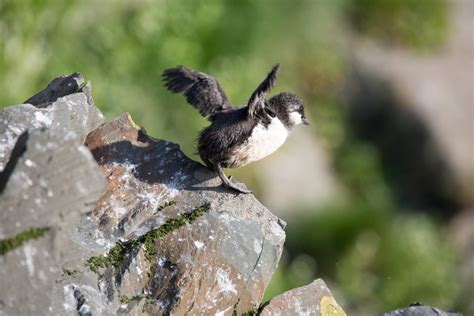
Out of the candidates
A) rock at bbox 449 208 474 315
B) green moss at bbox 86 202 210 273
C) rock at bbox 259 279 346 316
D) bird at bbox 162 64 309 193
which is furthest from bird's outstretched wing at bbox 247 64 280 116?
rock at bbox 449 208 474 315

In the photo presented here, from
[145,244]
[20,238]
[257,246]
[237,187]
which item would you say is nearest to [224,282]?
[257,246]

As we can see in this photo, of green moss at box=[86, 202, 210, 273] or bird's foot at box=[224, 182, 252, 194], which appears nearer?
green moss at box=[86, 202, 210, 273]

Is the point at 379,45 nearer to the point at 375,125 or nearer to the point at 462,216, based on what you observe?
the point at 375,125

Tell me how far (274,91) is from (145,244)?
11088 mm

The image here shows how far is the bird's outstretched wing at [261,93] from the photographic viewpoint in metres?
6.66

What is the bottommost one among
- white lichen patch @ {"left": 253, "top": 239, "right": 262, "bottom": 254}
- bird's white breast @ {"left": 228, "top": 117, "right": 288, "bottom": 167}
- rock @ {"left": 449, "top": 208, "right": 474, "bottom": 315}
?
rock @ {"left": 449, "top": 208, "right": 474, "bottom": 315}

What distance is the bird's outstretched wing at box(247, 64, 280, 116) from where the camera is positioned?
6.66m

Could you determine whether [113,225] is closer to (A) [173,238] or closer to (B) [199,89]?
(A) [173,238]

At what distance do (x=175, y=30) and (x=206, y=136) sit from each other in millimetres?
9754

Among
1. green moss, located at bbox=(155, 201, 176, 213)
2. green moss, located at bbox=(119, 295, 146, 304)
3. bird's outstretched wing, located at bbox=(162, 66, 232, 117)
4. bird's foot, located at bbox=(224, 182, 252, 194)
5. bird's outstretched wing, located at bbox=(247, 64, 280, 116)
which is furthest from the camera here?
bird's outstretched wing, located at bbox=(162, 66, 232, 117)

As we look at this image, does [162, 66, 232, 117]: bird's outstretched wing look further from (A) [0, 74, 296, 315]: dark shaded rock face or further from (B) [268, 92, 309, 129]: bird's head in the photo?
(A) [0, 74, 296, 315]: dark shaded rock face

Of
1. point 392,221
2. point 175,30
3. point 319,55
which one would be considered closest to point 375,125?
point 319,55

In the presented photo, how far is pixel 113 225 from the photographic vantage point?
606cm

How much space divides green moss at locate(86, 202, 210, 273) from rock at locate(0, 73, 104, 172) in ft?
2.43
